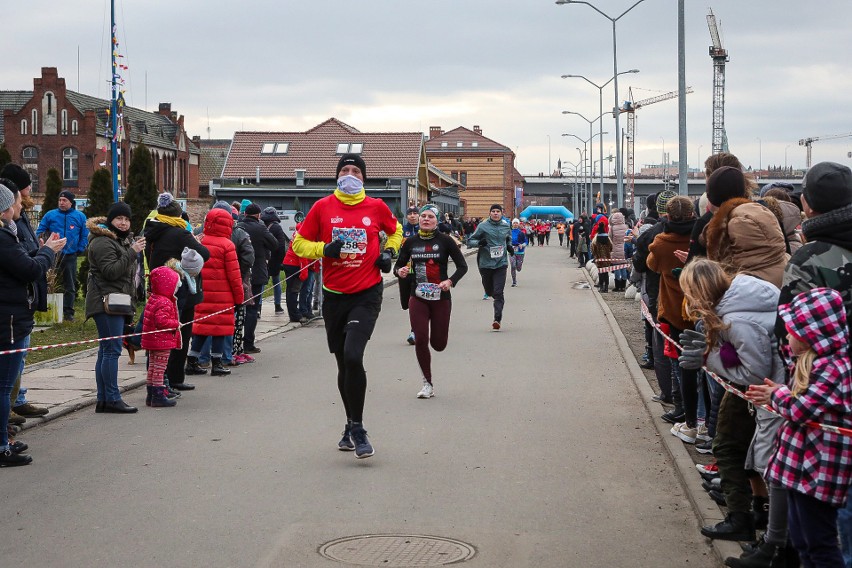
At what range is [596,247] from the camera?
28.5 metres

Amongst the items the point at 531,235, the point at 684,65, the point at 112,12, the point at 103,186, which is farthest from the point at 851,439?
the point at 531,235

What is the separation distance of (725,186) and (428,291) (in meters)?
4.76

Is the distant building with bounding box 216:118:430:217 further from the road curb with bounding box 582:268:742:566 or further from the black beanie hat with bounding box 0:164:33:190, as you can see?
the black beanie hat with bounding box 0:164:33:190

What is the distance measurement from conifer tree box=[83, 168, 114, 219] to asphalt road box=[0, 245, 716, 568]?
24.4 metres

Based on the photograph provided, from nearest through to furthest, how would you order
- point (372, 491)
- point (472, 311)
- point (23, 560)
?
point (23, 560) → point (372, 491) → point (472, 311)

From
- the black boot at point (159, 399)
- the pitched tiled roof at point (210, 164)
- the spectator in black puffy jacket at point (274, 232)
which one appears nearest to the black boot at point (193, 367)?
the black boot at point (159, 399)

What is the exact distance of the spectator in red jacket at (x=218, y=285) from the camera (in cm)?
1235

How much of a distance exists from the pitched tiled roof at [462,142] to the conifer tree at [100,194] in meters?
107

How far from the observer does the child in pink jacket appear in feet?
34.1

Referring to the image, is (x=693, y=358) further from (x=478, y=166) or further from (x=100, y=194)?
(x=478, y=166)

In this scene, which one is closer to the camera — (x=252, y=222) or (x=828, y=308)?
(x=828, y=308)

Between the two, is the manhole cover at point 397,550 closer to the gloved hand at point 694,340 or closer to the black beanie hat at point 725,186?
the gloved hand at point 694,340

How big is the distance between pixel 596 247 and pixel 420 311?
17779mm

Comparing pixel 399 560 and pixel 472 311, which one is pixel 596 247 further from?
pixel 399 560
